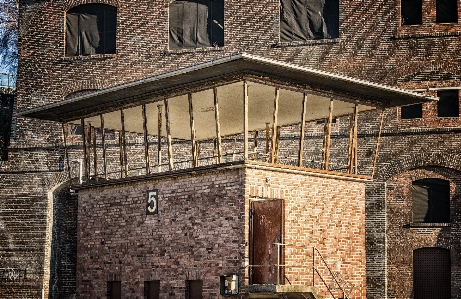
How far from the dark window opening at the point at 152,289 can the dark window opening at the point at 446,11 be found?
43.5ft

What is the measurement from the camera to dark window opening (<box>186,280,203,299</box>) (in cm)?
2205

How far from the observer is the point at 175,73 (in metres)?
21.4

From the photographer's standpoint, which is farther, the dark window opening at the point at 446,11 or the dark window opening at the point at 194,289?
the dark window opening at the point at 446,11

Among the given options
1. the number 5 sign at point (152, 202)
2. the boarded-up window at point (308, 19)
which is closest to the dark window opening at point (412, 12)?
the boarded-up window at point (308, 19)

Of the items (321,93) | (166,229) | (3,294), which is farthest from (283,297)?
(3,294)

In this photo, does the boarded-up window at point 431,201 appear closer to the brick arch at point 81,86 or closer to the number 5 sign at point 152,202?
the number 5 sign at point 152,202

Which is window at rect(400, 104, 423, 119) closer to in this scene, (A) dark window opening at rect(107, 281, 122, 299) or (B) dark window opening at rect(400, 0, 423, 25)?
(B) dark window opening at rect(400, 0, 423, 25)

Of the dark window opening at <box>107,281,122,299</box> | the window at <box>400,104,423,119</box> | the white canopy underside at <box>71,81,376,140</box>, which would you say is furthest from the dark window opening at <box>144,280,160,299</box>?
the window at <box>400,104,423,119</box>

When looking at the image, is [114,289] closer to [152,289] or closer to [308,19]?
[152,289]

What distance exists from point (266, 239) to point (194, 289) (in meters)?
2.36

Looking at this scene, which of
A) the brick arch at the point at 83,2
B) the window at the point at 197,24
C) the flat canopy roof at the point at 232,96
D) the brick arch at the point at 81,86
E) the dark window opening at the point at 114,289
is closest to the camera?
the flat canopy roof at the point at 232,96

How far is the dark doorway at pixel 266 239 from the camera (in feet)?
69.1

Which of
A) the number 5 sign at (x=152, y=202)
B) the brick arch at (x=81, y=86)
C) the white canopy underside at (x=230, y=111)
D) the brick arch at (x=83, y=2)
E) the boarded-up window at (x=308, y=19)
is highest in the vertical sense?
the brick arch at (x=83, y=2)

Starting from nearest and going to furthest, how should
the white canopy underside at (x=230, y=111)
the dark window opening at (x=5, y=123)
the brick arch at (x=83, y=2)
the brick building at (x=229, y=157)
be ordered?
the brick building at (x=229, y=157)
the white canopy underside at (x=230, y=111)
the brick arch at (x=83, y=2)
the dark window opening at (x=5, y=123)
